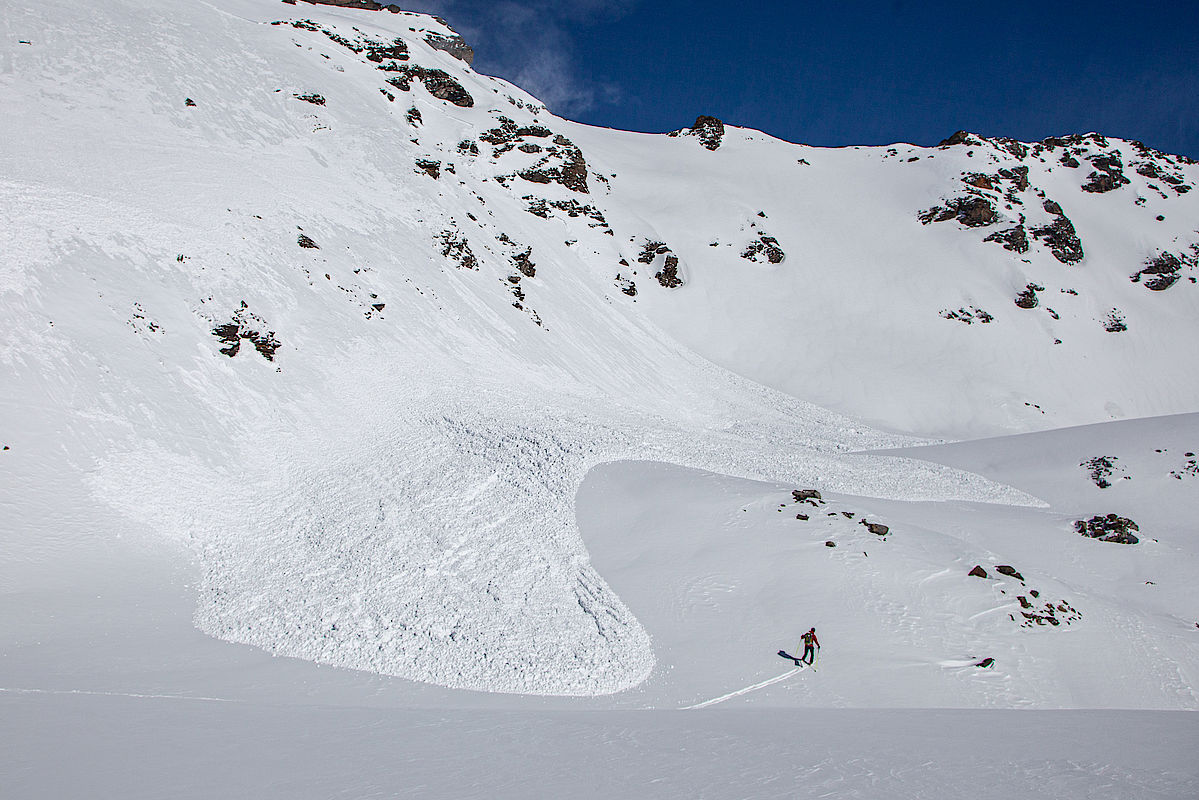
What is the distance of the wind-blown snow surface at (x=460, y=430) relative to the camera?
1369cm

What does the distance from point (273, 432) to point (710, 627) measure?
53.9 feet

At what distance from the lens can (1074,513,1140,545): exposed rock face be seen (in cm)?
2303

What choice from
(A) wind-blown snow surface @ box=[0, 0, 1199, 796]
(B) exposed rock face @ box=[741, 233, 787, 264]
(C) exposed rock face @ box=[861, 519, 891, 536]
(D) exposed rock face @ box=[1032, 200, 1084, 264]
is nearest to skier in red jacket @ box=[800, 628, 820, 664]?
(A) wind-blown snow surface @ box=[0, 0, 1199, 796]

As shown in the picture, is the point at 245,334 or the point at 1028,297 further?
the point at 1028,297

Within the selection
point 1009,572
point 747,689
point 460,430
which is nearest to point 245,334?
point 460,430

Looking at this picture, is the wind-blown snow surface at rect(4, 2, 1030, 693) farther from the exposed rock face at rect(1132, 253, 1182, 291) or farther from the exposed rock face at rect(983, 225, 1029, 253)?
the exposed rock face at rect(1132, 253, 1182, 291)

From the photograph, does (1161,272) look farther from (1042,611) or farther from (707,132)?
(1042,611)

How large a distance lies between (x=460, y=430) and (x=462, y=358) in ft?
27.0

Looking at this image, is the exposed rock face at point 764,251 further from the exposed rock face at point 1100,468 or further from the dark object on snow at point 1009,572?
the dark object on snow at point 1009,572

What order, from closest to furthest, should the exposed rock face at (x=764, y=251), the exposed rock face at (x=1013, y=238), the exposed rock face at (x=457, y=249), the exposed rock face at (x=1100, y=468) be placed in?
the exposed rock face at (x=1100, y=468)
the exposed rock face at (x=457, y=249)
the exposed rock face at (x=764, y=251)
the exposed rock face at (x=1013, y=238)

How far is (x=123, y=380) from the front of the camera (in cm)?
1950

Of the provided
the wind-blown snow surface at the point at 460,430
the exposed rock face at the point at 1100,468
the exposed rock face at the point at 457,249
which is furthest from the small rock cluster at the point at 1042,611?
the exposed rock face at the point at 457,249

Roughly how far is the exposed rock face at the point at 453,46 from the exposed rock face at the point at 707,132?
94.3ft

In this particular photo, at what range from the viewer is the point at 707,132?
83.9 m
